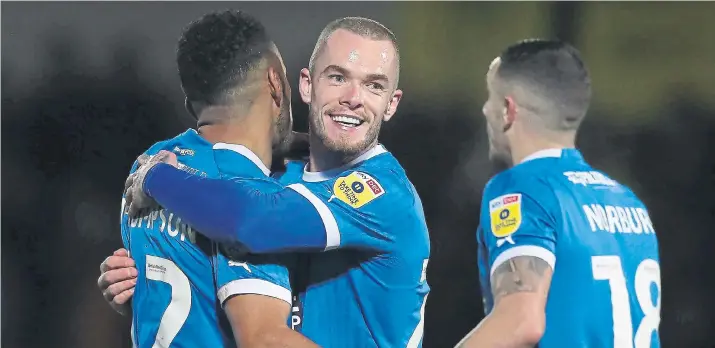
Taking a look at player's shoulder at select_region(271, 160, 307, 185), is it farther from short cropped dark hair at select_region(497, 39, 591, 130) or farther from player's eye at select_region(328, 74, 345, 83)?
short cropped dark hair at select_region(497, 39, 591, 130)

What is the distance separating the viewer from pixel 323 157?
2594mm

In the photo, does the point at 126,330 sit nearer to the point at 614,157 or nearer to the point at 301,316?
the point at 301,316

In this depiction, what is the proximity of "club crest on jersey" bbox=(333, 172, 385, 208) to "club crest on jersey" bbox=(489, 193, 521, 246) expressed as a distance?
17.3 inches

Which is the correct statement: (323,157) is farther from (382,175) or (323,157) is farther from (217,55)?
(217,55)

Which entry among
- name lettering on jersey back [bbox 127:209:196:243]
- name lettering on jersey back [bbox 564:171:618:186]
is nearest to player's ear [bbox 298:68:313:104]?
name lettering on jersey back [bbox 127:209:196:243]

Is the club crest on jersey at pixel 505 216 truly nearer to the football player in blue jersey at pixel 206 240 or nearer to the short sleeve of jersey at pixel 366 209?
the short sleeve of jersey at pixel 366 209

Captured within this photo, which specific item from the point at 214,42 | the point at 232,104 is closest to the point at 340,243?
the point at 232,104

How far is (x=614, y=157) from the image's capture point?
4102 mm

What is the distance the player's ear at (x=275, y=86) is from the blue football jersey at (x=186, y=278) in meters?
0.26

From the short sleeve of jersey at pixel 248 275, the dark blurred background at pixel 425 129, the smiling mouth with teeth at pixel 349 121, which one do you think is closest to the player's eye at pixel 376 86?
the smiling mouth with teeth at pixel 349 121

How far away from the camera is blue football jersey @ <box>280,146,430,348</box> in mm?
2322

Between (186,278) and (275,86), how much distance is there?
0.64m

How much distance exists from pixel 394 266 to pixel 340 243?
19 cm

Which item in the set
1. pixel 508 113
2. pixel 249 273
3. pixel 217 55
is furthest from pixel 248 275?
pixel 508 113
